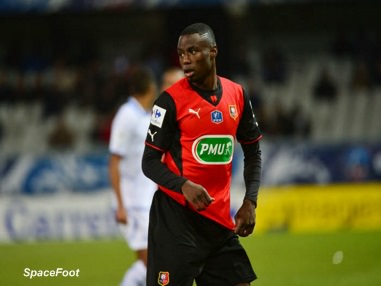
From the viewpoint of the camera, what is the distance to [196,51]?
5406 mm

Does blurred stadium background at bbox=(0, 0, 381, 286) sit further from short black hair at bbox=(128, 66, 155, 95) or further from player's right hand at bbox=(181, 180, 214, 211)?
player's right hand at bbox=(181, 180, 214, 211)

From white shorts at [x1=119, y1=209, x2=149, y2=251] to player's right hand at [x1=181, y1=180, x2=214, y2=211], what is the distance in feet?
10.1

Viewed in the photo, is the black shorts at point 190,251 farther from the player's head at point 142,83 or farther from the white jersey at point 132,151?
the player's head at point 142,83

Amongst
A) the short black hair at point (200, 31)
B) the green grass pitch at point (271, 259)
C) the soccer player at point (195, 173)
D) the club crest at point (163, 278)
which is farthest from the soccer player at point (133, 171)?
the short black hair at point (200, 31)

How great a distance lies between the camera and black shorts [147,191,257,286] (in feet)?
17.9

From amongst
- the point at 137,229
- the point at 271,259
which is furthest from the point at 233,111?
the point at 271,259

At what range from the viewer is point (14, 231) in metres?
16.1

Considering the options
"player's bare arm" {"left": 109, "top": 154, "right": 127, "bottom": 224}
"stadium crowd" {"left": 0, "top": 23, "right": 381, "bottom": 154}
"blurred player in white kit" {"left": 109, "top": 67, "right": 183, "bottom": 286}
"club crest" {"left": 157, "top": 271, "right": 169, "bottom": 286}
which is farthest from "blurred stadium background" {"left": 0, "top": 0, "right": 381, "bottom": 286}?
"club crest" {"left": 157, "top": 271, "right": 169, "bottom": 286}

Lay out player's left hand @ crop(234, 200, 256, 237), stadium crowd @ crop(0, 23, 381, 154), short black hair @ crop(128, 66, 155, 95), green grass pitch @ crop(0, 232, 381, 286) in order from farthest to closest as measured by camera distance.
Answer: stadium crowd @ crop(0, 23, 381, 154) < green grass pitch @ crop(0, 232, 381, 286) < short black hair @ crop(128, 66, 155, 95) < player's left hand @ crop(234, 200, 256, 237)

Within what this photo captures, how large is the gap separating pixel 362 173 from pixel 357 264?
655cm

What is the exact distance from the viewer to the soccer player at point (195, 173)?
5.43 metres

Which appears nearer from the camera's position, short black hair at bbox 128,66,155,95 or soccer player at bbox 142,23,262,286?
soccer player at bbox 142,23,262,286

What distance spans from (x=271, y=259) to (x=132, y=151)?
14.5 feet

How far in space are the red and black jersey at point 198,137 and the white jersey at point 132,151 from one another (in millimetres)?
2924
